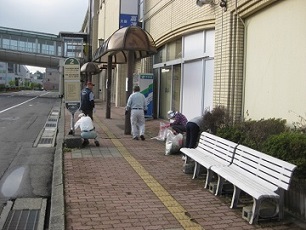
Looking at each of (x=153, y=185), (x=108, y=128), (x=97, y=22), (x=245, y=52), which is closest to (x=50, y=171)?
(x=153, y=185)

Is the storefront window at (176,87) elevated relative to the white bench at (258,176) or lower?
elevated

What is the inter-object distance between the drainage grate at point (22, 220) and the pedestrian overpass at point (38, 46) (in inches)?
2120

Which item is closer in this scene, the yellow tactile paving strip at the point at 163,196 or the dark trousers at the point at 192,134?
the yellow tactile paving strip at the point at 163,196

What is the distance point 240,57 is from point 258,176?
5.26 m

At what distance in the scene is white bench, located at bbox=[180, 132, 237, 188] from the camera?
6.39 m

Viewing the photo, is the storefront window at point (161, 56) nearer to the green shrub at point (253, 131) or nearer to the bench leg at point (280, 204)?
the green shrub at point (253, 131)

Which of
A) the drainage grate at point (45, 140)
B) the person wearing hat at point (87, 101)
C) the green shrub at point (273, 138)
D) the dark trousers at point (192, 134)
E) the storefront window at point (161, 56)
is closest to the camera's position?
the green shrub at point (273, 138)

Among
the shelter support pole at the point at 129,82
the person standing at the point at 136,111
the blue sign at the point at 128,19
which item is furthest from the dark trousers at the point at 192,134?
the blue sign at the point at 128,19

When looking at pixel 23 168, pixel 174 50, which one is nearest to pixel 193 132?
pixel 23 168

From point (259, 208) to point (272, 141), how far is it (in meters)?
1.16

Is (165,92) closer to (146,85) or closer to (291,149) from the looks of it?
(146,85)

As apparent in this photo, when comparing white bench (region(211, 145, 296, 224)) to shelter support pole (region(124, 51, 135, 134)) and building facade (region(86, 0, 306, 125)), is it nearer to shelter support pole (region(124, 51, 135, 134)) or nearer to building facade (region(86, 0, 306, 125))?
building facade (region(86, 0, 306, 125))

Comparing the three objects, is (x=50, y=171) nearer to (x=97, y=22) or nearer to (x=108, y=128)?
(x=108, y=128)

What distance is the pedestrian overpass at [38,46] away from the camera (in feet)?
197
